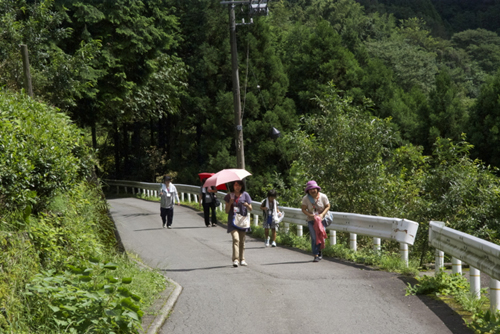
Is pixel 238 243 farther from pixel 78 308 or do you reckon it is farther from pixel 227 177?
pixel 78 308

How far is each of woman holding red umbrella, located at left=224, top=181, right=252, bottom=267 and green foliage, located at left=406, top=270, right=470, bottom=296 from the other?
3.96 meters

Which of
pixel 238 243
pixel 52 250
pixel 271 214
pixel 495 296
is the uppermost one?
pixel 52 250

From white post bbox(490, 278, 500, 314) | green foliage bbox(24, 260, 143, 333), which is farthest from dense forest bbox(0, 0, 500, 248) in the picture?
green foliage bbox(24, 260, 143, 333)

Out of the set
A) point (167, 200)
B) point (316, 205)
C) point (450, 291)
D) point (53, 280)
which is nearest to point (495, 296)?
point (450, 291)

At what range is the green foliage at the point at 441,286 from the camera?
8.12m

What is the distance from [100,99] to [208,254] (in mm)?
16576

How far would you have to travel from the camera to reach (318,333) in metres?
6.72

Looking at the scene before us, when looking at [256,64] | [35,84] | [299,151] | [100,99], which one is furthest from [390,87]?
[35,84]

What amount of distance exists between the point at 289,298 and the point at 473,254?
2.73 metres

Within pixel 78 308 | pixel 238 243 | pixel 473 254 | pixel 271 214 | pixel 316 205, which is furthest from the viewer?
pixel 271 214

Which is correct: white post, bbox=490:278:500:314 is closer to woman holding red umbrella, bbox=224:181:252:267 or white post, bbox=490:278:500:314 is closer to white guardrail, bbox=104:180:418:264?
white guardrail, bbox=104:180:418:264

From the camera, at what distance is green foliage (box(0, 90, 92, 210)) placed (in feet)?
25.1

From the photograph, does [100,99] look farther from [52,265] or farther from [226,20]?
[52,265]

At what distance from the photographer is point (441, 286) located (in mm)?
8219
